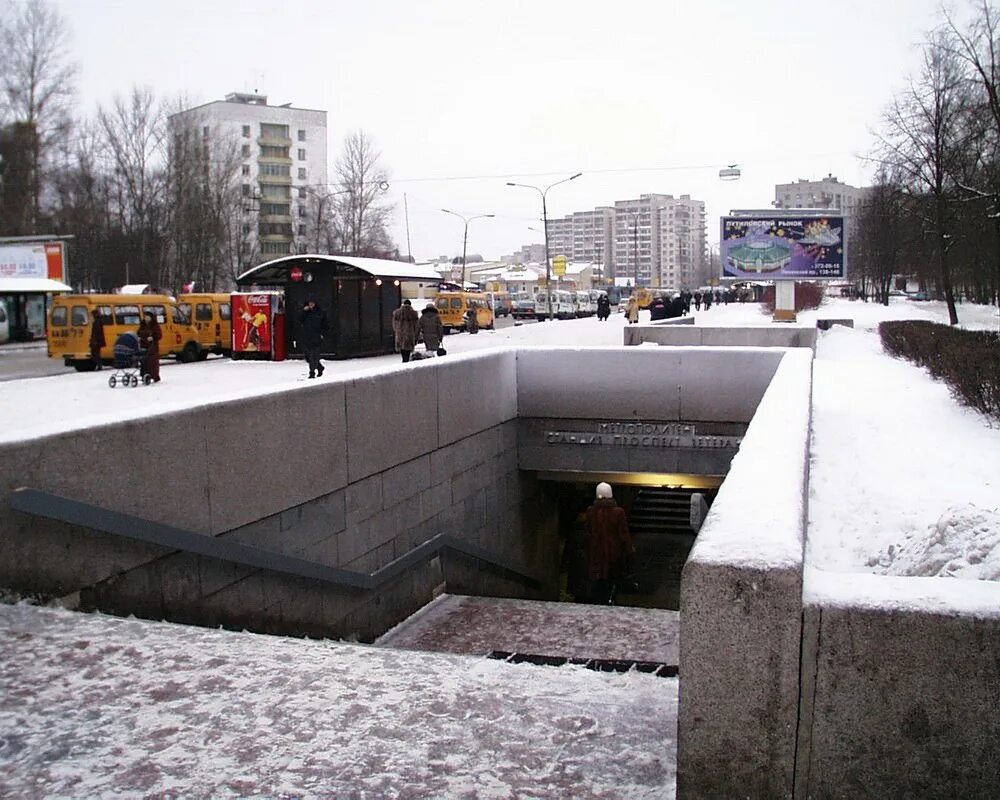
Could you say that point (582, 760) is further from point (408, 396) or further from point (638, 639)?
point (408, 396)

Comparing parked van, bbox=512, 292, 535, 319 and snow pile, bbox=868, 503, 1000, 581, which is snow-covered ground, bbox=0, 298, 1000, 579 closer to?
snow pile, bbox=868, 503, 1000, 581

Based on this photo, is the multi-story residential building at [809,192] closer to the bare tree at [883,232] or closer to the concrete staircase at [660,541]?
the bare tree at [883,232]

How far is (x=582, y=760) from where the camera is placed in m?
3.72

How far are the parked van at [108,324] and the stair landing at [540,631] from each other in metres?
18.3

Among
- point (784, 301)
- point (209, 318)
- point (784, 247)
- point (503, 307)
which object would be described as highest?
point (784, 247)

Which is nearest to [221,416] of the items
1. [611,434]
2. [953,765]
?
[953,765]

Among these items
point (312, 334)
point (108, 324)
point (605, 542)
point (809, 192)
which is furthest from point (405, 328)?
point (809, 192)

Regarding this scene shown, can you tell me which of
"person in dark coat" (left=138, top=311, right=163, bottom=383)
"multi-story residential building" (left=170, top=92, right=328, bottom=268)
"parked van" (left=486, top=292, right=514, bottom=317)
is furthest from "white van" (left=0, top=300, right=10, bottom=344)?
"multi-story residential building" (left=170, top=92, right=328, bottom=268)

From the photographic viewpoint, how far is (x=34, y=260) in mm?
40750

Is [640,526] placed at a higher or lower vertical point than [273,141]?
lower

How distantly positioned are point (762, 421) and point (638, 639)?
2903mm

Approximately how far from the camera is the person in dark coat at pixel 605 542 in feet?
39.1

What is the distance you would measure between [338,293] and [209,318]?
550 centimetres

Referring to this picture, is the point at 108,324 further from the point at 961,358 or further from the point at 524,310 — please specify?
the point at 524,310
